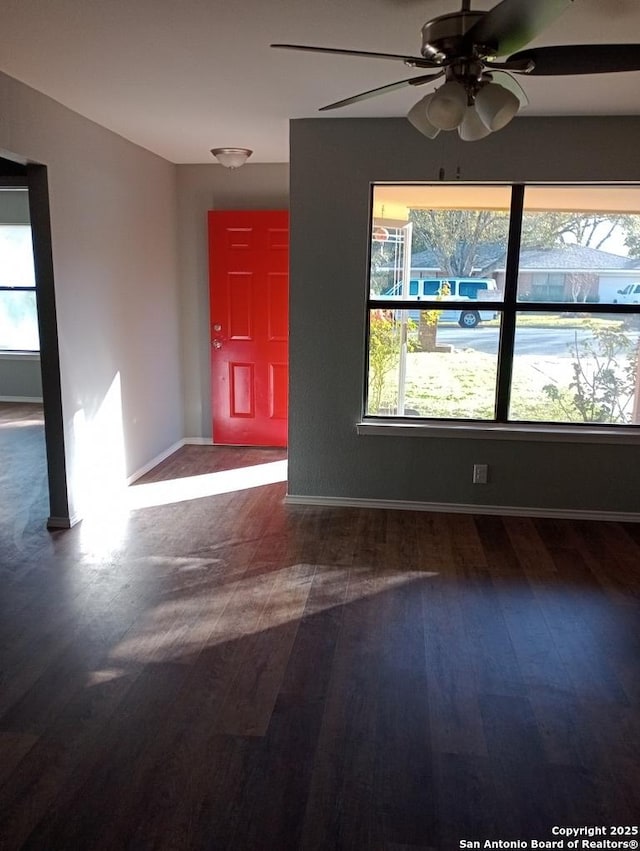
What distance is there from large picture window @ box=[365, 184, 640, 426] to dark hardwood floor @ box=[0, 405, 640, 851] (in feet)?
2.85

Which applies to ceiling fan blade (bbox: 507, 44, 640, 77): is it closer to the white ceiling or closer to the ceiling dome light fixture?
the white ceiling

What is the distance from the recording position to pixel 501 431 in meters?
4.12

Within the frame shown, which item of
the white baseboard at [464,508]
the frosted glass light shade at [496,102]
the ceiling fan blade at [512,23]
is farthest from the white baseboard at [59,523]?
the ceiling fan blade at [512,23]

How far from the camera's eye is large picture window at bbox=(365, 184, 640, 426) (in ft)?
13.2

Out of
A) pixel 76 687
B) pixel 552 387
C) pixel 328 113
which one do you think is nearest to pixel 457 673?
pixel 76 687

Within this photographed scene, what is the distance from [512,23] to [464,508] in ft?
10.1

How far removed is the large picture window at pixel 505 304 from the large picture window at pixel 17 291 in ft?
16.6

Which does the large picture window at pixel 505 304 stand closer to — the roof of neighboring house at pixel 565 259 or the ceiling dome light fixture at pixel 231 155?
the roof of neighboring house at pixel 565 259

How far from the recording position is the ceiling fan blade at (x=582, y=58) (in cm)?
186

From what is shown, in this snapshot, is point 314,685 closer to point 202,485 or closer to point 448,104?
point 448,104

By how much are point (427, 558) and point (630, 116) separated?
2.80 metres

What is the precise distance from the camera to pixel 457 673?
8.27 feet

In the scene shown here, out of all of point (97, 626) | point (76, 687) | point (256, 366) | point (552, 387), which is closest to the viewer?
point (76, 687)

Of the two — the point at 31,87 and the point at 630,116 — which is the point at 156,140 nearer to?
the point at 31,87
